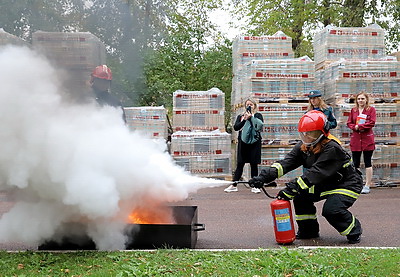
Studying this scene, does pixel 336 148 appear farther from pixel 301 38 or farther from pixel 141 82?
pixel 301 38

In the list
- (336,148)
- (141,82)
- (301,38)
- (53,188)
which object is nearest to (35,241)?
(53,188)

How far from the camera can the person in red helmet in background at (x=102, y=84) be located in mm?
4559

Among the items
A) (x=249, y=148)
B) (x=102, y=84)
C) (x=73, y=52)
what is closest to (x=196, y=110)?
(x=249, y=148)

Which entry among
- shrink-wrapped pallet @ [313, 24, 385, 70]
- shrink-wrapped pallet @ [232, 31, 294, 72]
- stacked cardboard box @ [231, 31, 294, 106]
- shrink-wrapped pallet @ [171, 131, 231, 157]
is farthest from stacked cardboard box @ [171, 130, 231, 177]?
shrink-wrapped pallet @ [313, 24, 385, 70]

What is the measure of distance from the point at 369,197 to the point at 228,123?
8627 millimetres

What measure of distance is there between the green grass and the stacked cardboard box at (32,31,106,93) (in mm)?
1691

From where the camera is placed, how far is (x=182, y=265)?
4.12 metres

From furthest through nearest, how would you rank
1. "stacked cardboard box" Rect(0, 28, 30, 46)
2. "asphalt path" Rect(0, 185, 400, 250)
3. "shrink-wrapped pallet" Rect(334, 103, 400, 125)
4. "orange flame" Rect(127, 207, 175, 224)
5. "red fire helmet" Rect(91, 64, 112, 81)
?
"shrink-wrapped pallet" Rect(334, 103, 400, 125), "asphalt path" Rect(0, 185, 400, 250), "orange flame" Rect(127, 207, 175, 224), "red fire helmet" Rect(91, 64, 112, 81), "stacked cardboard box" Rect(0, 28, 30, 46)

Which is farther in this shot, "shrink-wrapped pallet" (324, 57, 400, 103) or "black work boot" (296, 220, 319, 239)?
"shrink-wrapped pallet" (324, 57, 400, 103)

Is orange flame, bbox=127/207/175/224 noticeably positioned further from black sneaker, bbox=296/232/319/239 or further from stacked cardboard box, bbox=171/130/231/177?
stacked cardboard box, bbox=171/130/231/177

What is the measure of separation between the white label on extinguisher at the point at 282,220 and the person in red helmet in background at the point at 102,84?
2.26 meters

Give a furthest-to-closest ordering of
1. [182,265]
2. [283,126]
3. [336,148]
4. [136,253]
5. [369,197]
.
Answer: [283,126]
[369,197]
[336,148]
[136,253]
[182,265]

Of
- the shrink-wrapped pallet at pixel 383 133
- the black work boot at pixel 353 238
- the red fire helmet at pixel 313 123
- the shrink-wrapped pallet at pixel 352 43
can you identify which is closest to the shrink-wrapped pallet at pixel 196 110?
the shrink-wrapped pallet at pixel 352 43

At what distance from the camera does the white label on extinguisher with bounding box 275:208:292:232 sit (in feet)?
16.7
